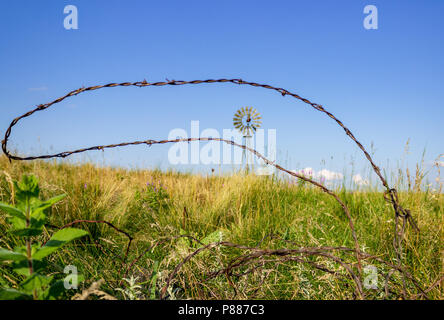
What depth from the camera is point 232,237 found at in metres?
2.89

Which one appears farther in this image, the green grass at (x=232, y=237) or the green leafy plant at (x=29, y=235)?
the green grass at (x=232, y=237)

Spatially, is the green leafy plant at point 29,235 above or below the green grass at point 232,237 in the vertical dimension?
above

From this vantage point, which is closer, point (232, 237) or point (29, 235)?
point (29, 235)

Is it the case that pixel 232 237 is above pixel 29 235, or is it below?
below

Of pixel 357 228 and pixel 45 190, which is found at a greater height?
pixel 45 190

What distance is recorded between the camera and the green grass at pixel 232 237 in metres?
1.72

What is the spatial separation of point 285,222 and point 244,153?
2.41 metres

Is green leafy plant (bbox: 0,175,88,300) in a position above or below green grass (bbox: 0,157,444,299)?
above

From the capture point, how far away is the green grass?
67.6 inches

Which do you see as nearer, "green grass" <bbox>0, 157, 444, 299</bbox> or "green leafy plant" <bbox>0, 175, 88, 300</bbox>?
"green leafy plant" <bbox>0, 175, 88, 300</bbox>
